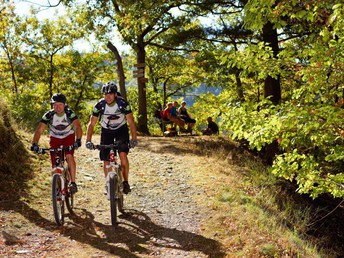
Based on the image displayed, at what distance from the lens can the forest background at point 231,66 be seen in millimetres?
5875

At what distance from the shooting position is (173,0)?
43.1 ft

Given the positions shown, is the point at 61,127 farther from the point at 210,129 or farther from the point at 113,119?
the point at 210,129

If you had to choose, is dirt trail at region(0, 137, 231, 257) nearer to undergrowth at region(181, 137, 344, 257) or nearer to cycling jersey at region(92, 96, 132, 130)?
undergrowth at region(181, 137, 344, 257)

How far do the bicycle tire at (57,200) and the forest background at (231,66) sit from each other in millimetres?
3133

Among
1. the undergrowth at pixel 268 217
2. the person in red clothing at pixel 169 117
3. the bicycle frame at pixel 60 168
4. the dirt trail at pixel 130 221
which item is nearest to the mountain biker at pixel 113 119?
the bicycle frame at pixel 60 168

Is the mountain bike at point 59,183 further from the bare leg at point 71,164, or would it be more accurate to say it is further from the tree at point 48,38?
the tree at point 48,38

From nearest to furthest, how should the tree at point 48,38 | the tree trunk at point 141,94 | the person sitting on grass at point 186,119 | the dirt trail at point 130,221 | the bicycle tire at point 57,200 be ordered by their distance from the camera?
the dirt trail at point 130,221, the bicycle tire at point 57,200, the person sitting on grass at point 186,119, the tree trunk at point 141,94, the tree at point 48,38

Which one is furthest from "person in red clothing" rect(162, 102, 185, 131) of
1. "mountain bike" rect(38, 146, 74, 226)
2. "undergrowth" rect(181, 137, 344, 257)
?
"mountain bike" rect(38, 146, 74, 226)

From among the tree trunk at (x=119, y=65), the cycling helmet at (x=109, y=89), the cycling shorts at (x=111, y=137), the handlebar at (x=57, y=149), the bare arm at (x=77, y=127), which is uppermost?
the tree trunk at (x=119, y=65)

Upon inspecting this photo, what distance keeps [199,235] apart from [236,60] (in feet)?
10.2

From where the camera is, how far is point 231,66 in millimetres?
11984

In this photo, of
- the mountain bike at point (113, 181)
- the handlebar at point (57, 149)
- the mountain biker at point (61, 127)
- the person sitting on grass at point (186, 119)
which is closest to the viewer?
the mountain bike at point (113, 181)

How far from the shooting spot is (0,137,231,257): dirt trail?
18.1 ft

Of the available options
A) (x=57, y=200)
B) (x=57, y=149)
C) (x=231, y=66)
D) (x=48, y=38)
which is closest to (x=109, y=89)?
(x=57, y=149)
